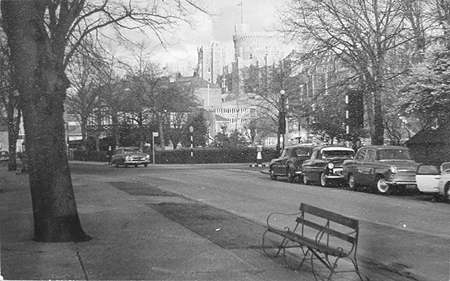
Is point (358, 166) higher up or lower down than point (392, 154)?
lower down

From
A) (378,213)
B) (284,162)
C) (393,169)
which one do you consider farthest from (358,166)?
(378,213)

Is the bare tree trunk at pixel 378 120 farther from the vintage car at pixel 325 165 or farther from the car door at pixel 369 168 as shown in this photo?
the car door at pixel 369 168

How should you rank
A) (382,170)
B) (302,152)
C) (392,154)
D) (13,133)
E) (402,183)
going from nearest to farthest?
(402,183), (382,170), (392,154), (302,152), (13,133)

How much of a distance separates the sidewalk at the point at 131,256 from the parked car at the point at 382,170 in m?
9.29

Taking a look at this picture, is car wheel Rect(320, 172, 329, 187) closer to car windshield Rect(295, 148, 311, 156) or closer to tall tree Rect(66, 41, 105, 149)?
car windshield Rect(295, 148, 311, 156)

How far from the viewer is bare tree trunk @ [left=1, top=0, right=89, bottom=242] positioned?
852 cm

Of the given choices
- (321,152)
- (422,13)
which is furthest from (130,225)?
(422,13)

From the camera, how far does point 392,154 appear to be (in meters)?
20.1

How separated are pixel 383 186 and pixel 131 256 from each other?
12.7 meters

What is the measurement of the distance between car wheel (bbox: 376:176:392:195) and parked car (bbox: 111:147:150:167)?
2299 cm

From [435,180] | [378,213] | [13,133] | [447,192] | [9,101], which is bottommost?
[378,213]

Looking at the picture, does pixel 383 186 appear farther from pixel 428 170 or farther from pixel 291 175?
pixel 291 175

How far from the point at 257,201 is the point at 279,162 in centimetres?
1006

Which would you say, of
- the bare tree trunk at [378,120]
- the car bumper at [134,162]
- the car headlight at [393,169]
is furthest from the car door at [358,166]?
the car bumper at [134,162]
